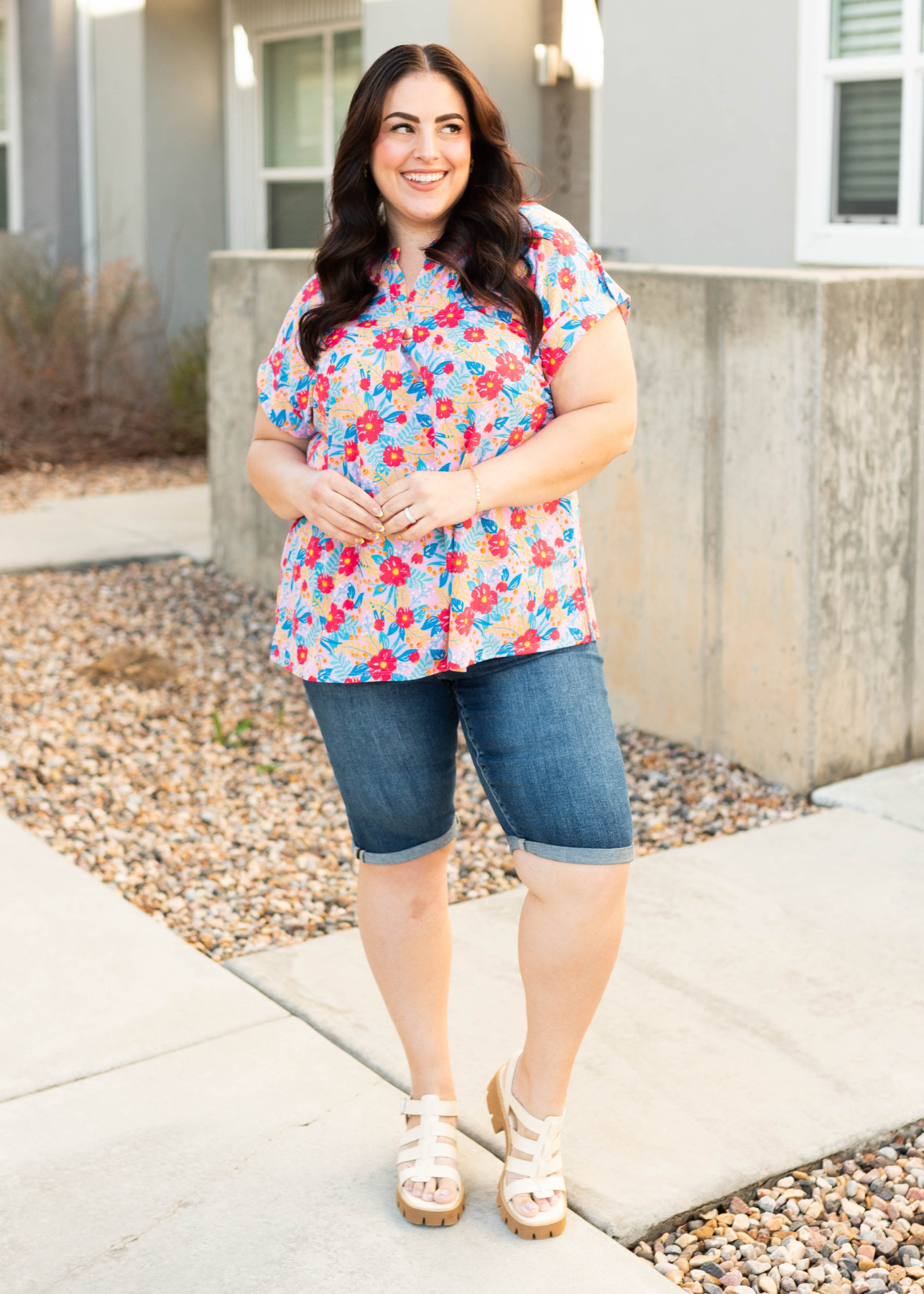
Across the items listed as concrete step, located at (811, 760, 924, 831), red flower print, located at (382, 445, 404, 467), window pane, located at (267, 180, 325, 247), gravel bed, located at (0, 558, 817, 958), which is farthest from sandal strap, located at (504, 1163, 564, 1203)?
window pane, located at (267, 180, 325, 247)

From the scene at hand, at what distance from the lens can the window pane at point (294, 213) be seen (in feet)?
37.4

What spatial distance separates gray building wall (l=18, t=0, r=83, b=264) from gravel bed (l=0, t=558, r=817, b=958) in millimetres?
6900

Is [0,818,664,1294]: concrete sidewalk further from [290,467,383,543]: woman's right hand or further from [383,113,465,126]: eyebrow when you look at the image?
[383,113,465,126]: eyebrow

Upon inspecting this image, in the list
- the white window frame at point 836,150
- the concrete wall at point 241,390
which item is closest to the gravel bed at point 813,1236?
the white window frame at point 836,150

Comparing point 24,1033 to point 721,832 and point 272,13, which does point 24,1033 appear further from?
point 272,13

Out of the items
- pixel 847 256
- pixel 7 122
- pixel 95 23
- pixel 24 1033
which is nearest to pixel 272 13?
pixel 95 23

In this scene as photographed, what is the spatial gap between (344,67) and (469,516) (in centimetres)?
957

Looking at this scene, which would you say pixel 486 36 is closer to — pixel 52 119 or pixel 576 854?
pixel 52 119

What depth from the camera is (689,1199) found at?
2.55 m

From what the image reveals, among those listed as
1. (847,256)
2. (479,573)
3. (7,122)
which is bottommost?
(479,573)

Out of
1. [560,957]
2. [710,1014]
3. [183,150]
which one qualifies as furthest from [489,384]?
[183,150]

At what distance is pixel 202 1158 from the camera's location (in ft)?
8.68

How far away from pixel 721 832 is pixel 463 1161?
185cm

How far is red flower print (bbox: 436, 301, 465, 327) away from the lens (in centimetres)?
229
